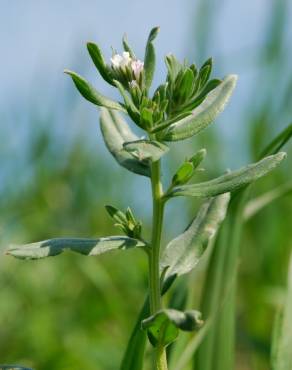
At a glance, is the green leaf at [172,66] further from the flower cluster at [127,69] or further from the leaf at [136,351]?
the leaf at [136,351]

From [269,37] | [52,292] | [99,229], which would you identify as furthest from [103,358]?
[269,37]

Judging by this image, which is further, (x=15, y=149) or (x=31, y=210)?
(x=15, y=149)

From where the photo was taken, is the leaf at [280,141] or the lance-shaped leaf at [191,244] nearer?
the lance-shaped leaf at [191,244]

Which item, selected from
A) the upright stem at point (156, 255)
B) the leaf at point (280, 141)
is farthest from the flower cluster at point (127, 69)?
the leaf at point (280, 141)

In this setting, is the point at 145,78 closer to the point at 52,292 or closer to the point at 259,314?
the point at 259,314

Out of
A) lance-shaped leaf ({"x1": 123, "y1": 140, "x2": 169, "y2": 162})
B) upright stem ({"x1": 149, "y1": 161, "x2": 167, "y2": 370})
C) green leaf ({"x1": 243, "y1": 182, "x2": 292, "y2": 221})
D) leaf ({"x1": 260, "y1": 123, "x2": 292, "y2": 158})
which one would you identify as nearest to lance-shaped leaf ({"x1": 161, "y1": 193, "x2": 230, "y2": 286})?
upright stem ({"x1": 149, "y1": 161, "x2": 167, "y2": 370})

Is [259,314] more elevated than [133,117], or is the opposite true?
[133,117]

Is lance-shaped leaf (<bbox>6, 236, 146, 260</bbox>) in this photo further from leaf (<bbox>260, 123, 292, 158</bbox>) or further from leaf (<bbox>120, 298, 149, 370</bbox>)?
leaf (<bbox>260, 123, 292, 158</bbox>)

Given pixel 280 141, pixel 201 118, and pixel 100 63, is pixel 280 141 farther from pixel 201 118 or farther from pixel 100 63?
pixel 100 63
